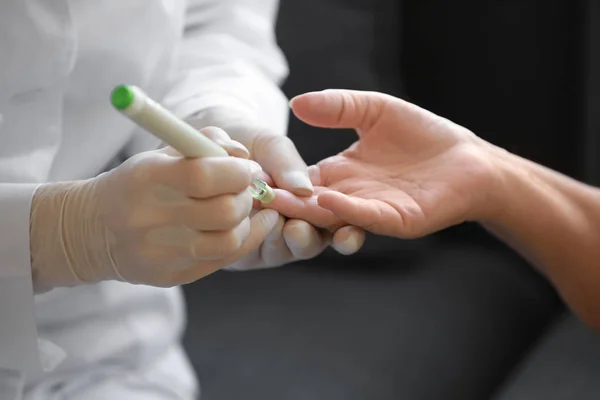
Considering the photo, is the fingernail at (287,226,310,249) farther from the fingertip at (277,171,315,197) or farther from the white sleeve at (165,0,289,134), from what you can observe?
the white sleeve at (165,0,289,134)

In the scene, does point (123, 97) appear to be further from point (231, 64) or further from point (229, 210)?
point (231, 64)

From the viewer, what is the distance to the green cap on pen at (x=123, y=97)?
0.38 meters

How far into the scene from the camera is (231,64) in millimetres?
847

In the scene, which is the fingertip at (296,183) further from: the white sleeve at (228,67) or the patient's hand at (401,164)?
the white sleeve at (228,67)

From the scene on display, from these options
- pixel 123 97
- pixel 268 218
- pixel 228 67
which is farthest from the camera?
pixel 228 67

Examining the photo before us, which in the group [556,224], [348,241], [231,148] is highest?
[231,148]

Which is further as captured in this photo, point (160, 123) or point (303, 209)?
point (303, 209)

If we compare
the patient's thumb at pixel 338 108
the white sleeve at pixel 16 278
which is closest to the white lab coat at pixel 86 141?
the white sleeve at pixel 16 278

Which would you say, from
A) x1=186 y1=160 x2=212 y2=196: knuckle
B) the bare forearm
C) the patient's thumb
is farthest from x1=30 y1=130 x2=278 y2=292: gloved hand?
the bare forearm

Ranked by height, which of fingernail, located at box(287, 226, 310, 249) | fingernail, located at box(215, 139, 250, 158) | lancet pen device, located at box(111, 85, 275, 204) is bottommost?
fingernail, located at box(287, 226, 310, 249)

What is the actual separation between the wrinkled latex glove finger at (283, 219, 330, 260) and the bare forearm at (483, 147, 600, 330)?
0.81 ft

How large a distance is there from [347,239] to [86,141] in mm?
258

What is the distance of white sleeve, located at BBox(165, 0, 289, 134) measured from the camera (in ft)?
2.60

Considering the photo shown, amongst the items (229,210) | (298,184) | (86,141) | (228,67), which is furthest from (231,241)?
(228,67)
